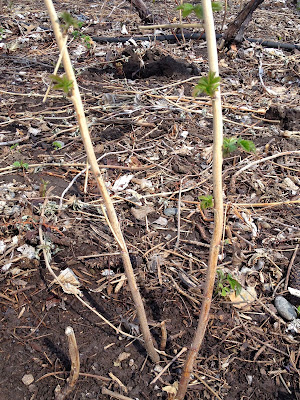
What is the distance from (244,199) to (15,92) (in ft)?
9.18

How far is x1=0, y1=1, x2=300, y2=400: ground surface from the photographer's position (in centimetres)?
198

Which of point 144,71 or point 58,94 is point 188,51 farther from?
point 58,94

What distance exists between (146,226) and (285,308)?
1005 millimetres

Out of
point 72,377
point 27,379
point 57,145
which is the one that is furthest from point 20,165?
point 72,377

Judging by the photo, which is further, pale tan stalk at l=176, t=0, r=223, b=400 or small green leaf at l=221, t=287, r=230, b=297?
small green leaf at l=221, t=287, r=230, b=297

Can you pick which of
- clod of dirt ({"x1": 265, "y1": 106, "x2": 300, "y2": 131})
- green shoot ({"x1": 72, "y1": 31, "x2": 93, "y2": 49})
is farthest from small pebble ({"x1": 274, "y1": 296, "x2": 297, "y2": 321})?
green shoot ({"x1": 72, "y1": 31, "x2": 93, "y2": 49})

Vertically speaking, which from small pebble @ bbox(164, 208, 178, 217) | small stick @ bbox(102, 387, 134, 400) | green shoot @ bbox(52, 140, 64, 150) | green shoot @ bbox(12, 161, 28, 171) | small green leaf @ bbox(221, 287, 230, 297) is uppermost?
green shoot @ bbox(12, 161, 28, 171)

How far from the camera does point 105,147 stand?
346cm

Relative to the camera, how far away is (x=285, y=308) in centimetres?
224

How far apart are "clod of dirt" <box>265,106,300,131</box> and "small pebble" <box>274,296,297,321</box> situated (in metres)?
2.02

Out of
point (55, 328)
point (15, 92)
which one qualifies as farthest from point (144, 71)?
point (55, 328)

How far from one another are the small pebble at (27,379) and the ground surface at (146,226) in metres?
0.01

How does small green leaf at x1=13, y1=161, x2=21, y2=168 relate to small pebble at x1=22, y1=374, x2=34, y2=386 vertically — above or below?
above

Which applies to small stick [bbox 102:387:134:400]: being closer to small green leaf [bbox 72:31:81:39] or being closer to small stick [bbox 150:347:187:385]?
small stick [bbox 150:347:187:385]
